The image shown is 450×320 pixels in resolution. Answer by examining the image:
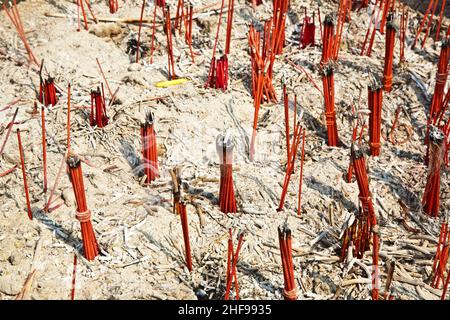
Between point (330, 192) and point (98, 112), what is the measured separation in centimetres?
124

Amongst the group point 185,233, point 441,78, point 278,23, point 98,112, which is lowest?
point 185,233

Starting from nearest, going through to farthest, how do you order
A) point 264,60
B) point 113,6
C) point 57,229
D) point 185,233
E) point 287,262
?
point 287,262 < point 185,233 < point 57,229 < point 264,60 < point 113,6

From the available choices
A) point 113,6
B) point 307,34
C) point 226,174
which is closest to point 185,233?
point 226,174

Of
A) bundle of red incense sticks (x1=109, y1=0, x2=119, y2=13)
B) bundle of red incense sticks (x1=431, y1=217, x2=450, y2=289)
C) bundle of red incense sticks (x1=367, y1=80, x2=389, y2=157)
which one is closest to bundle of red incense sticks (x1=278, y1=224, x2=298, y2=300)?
bundle of red incense sticks (x1=431, y1=217, x2=450, y2=289)

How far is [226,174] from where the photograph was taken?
2.56 metres

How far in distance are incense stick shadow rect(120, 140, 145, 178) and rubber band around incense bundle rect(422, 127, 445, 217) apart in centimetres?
137

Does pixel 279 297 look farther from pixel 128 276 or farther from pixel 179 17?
pixel 179 17

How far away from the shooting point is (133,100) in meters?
3.22

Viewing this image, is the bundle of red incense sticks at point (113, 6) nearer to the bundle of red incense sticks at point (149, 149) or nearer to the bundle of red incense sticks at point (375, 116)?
the bundle of red incense sticks at point (149, 149)

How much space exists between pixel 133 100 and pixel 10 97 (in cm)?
67

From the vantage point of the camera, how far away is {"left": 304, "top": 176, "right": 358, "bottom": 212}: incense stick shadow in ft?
9.19

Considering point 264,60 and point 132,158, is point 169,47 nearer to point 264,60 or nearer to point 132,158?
point 264,60

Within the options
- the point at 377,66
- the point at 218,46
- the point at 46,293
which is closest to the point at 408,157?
the point at 377,66

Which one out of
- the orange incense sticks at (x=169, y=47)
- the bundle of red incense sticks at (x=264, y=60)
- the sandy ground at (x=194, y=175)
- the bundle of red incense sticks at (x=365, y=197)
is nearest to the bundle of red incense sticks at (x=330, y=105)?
the sandy ground at (x=194, y=175)
